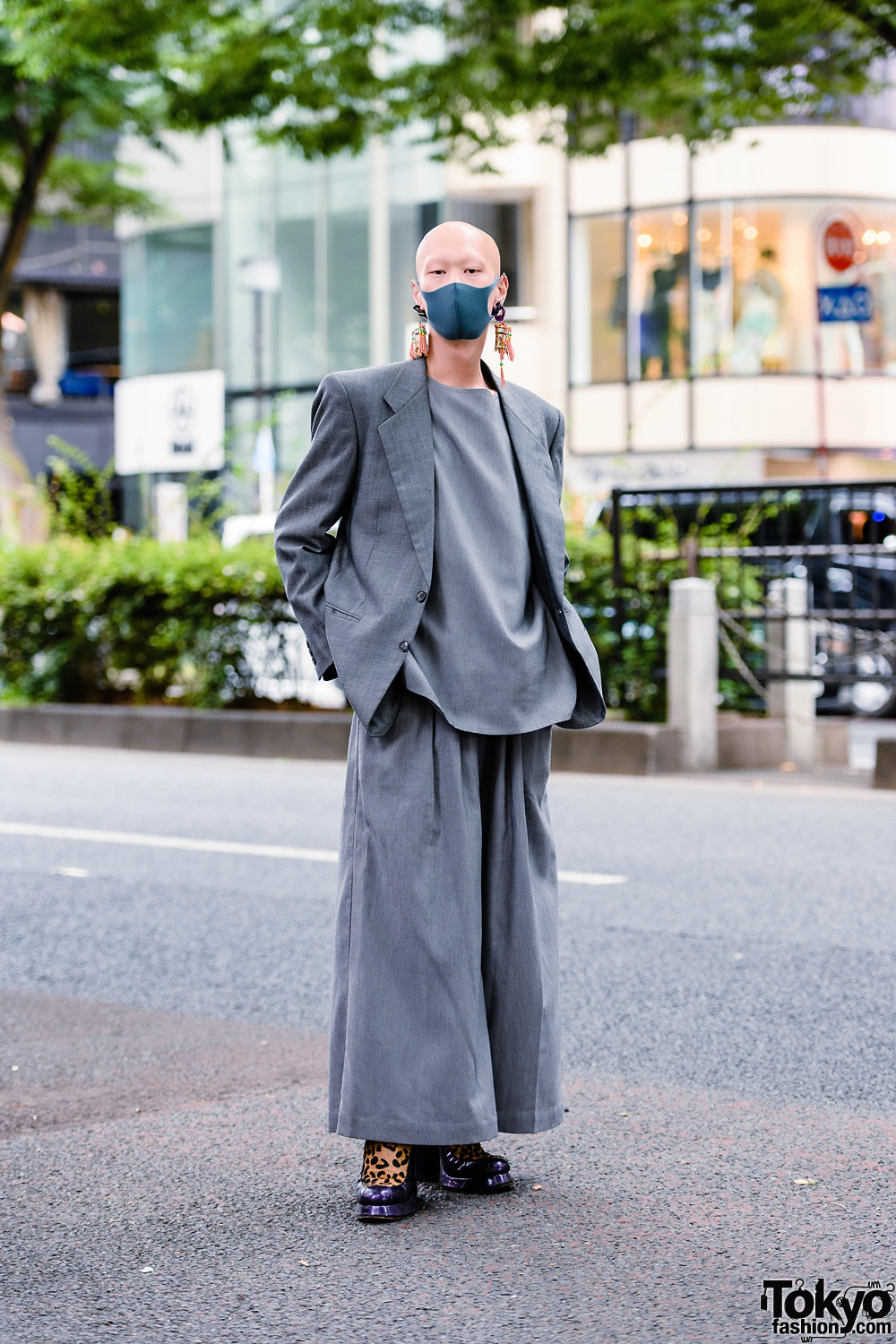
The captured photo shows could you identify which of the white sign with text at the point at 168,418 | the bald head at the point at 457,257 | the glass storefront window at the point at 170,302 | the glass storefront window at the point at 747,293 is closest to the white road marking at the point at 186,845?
the bald head at the point at 457,257

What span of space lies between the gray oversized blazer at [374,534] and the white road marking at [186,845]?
3.98 metres

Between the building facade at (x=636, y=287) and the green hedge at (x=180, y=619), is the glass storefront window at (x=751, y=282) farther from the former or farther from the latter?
the green hedge at (x=180, y=619)

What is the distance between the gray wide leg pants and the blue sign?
11617mm

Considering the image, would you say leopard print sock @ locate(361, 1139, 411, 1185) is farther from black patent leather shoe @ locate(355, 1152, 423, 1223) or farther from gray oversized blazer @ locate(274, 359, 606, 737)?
gray oversized blazer @ locate(274, 359, 606, 737)

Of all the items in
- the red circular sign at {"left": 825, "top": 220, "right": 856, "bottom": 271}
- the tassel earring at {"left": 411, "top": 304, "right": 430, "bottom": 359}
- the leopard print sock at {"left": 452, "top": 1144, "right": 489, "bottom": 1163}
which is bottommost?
the leopard print sock at {"left": 452, "top": 1144, "right": 489, "bottom": 1163}

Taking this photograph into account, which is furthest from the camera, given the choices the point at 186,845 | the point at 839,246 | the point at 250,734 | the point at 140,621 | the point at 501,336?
the point at 839,246

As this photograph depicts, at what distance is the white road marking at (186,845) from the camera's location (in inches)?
296

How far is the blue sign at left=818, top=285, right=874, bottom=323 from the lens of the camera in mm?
14227

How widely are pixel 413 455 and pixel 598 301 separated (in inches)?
1040

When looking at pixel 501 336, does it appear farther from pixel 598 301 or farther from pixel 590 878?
pixel 598 301

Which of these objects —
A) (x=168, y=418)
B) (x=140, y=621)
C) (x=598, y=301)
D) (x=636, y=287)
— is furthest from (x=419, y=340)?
(x=168, y=418)

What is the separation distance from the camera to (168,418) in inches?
1280

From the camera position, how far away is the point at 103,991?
5.56 metres

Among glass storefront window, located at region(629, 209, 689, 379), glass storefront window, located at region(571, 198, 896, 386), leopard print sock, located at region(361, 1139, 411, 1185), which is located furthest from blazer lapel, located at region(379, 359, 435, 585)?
glass storefront window, located at region(629, 209, 689, 379)
